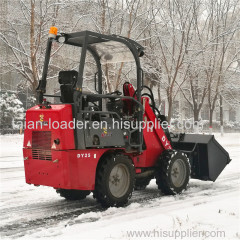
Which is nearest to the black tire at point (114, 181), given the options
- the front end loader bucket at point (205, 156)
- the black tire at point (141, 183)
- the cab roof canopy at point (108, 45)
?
the black tire at point (141, 183)

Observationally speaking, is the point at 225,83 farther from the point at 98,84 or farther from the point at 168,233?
the point at 168,233

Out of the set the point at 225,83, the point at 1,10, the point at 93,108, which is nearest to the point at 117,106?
the point at 93,108

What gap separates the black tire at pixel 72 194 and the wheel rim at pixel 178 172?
1795 mm

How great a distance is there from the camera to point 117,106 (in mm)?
7406

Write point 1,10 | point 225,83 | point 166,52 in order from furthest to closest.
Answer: point 225,83 < point 166,52 < point 1,10

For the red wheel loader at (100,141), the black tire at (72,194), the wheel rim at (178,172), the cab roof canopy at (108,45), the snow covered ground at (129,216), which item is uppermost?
the cab roof canopy at (108,45)

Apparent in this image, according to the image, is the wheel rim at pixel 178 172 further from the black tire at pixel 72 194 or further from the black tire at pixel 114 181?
the black tire at pixel 72 194

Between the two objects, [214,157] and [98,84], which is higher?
[98,84]

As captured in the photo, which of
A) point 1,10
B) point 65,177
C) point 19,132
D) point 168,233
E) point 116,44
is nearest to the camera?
point 168,233

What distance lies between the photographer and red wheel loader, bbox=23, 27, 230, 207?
611 cm

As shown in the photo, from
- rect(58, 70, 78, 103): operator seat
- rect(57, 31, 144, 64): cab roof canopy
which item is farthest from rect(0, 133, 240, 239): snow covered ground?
rect(57, 31, 144, 64): cab roof canopy

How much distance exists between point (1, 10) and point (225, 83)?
19145mm

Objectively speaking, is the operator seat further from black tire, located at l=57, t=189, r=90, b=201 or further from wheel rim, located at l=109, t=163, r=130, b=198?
black tire, located at l=57, t=189, r=90, b=201

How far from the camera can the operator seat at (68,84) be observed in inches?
249
